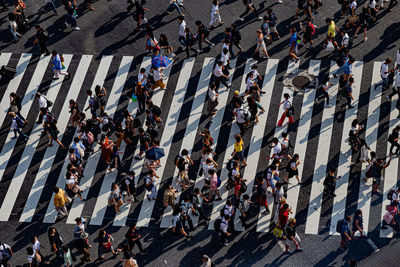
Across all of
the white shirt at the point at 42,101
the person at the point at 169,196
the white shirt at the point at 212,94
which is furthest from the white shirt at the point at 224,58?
the white shirt at the point at 42,101

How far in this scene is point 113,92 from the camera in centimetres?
3184

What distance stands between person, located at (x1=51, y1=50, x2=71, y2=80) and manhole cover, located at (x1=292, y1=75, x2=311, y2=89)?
10.7 metres

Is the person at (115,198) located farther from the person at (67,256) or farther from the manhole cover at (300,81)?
the manhole cover at (300,81)

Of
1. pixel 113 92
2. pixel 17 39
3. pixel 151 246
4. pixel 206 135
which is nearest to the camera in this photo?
pixel 151 246

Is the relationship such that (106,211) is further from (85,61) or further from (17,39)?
(17,39)

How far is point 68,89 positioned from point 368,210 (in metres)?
14.9

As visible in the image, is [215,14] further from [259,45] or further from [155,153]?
[155,153]

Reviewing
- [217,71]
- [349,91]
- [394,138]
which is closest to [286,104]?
[349,91]

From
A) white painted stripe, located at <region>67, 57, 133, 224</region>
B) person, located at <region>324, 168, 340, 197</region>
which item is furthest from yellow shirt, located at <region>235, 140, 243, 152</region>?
white painted stripe, located at <region>67, 57, 133, 224</region>

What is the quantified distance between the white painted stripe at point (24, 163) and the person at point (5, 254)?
2.50 meters

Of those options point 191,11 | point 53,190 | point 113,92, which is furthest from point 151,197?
point 191,11

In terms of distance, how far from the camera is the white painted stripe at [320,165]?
26078 millimetres

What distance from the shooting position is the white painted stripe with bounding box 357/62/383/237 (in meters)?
26.3

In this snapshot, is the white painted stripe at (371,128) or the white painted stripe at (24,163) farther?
the white painted stripe at (24,163)
